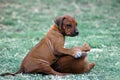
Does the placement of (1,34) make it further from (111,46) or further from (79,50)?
(79,50)

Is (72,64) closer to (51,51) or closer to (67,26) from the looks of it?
(51,51)

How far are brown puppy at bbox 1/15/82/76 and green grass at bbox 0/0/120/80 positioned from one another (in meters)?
0.17

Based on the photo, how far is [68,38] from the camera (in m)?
13.6

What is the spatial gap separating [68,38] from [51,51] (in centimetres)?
507

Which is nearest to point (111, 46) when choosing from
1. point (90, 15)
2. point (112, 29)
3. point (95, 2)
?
point (112, 29)

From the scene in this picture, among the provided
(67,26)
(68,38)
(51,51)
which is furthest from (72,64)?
(68,38)

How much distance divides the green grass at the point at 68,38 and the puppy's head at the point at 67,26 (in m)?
0.81

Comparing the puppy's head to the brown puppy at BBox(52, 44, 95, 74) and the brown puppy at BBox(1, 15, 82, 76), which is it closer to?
the brown puppy at BBox(1, 15, 82, 76)

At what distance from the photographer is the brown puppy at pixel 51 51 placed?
27.9 feet

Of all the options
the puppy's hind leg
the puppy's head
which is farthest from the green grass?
→ the puppy's head

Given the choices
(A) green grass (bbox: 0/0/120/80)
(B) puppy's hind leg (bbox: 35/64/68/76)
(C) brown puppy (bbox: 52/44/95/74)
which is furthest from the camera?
(A) green grass (bbox: 0/0/120/80)

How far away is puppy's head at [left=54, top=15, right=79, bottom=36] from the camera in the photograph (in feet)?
28.4

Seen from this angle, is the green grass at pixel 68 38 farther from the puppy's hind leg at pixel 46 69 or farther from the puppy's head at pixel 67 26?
the puppy's head at pixel 67 26

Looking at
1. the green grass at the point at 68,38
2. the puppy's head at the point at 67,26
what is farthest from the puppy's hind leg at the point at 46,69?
the puppy's head at the point at 67,26
